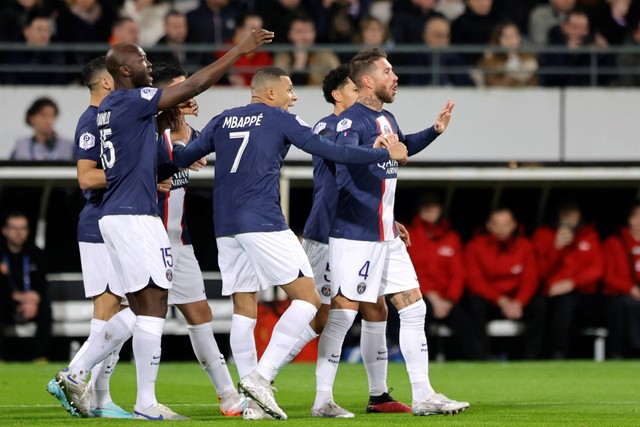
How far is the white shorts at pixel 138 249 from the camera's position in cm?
824

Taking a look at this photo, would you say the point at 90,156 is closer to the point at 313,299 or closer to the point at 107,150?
the point at 107,150

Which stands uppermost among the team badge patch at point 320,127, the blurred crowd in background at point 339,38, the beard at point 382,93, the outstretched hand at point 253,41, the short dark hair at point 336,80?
the blurred crowd in background at point 339,38

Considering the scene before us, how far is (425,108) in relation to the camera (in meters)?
16.4

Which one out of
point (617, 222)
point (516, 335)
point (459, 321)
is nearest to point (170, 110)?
point (459, 321)

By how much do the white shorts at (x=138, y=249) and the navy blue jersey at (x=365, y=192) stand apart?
131cm

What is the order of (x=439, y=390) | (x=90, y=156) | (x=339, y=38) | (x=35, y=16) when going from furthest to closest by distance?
(x=339, y=38)
(x=35, y=16)
(x=439, y=390)
(x=90, y=156)

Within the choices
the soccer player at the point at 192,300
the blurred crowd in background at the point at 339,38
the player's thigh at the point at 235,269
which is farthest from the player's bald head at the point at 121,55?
the blurred crowd in background at the point at 339,38

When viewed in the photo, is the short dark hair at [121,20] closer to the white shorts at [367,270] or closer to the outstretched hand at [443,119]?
the outstretched hand at [443,119]

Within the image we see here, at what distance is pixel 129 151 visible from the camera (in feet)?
27.3

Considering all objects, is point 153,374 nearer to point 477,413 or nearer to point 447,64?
point 477,413

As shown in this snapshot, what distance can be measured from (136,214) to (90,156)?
792mm

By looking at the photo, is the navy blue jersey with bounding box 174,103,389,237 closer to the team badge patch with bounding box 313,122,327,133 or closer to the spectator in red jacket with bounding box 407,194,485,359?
the team badge patch with bounding box 313,122,327,133

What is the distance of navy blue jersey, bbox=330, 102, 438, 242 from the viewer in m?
8.98

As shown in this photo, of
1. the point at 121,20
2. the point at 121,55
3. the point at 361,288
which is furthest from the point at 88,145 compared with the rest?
the point at 121,20
